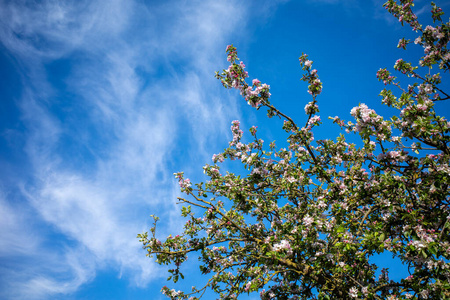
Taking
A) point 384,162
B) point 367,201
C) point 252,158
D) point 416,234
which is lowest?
point 416,234

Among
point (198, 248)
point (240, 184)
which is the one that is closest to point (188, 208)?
point (198, 248)

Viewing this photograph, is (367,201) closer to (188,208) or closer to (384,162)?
(384,162)

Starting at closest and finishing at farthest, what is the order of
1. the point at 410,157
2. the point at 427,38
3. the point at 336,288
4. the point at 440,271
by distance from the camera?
1. the point at 440,271
2. the point at 410,157
3. the point at 336,288
4. the point at 427,38

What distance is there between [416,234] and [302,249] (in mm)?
2320

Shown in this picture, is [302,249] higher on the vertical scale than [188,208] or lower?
lower

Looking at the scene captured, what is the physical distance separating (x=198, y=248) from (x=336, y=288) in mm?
3848

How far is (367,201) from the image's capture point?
20.0 feet

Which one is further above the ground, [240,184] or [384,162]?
[240,184]

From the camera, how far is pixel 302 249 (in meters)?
6.08

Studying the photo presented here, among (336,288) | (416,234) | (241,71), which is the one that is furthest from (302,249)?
(241,71)

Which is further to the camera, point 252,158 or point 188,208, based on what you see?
point 188,208

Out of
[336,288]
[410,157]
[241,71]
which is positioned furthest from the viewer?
[241,71]

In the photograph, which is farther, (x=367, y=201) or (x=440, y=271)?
(x=367, y=201)

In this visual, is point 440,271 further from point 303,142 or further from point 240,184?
point 240,184
